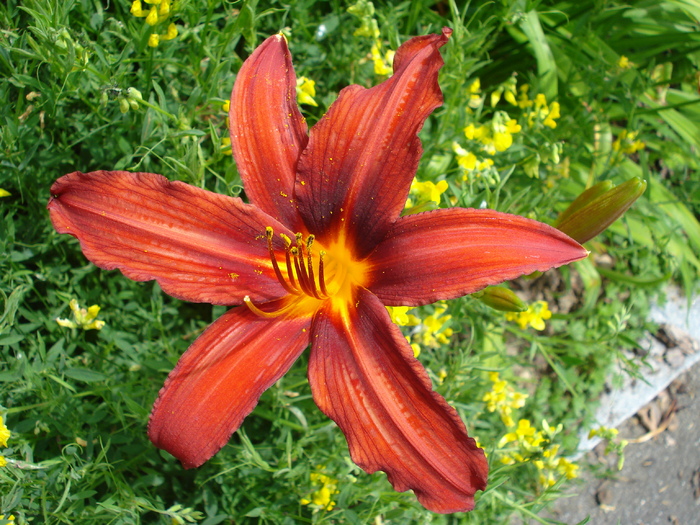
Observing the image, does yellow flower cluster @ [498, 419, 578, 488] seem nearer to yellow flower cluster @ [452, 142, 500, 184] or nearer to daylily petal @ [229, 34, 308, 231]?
yellow flower cluster @ [452, 142, 500, 184]

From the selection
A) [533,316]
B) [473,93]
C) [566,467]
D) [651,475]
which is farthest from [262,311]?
[651,475]

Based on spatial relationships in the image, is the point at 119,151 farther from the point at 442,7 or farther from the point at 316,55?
the point at 442,7

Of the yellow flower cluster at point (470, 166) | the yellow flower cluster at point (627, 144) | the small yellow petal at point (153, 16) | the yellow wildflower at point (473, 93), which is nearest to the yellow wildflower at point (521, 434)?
the yellow flower cluster at point (470, 166)

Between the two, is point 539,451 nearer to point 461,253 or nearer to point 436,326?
point 436,326

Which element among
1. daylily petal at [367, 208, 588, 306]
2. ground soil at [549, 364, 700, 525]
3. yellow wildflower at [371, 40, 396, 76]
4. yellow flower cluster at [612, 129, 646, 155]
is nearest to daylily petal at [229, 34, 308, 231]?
daylily petal at [367, 208, 588, 306]

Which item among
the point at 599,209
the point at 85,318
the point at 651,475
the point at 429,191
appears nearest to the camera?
the point at 599,209

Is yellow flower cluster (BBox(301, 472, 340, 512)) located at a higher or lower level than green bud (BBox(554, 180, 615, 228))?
lower
